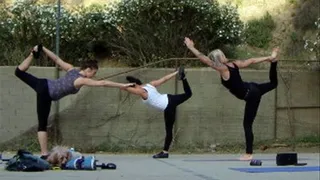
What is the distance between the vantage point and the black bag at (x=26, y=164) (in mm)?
8672

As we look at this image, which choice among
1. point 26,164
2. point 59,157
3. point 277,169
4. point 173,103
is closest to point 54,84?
point 59,157

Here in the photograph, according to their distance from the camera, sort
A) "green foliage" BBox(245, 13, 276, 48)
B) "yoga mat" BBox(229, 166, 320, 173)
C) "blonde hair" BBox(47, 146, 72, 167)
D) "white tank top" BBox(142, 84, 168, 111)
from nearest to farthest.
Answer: "blonde hair" BBox(47, 146, 72, 167), "yoga mat" BBox(229, 166, 320, 173), "white tank top" BBox(142, 84, 168, 111), "green foliage" BBox(245, 13, 276, 48)

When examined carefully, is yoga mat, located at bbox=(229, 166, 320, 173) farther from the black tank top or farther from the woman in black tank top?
the black tank top

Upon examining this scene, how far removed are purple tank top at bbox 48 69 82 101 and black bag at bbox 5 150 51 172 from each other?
1.43 m

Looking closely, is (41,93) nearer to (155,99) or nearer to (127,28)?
(155,99)

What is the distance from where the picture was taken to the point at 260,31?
19.9 m

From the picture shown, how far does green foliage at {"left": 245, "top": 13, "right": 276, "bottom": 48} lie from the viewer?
19.4 m

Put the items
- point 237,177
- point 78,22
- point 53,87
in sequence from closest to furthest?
point 237,177 → point 53,87 → point 78,22

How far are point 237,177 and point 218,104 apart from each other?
577cm

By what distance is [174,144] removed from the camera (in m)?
14.3

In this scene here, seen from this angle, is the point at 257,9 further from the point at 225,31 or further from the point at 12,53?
the point at 12,53

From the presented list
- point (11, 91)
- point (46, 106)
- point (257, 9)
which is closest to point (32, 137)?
point (11, 91)

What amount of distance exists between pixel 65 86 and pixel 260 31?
11.3 metres

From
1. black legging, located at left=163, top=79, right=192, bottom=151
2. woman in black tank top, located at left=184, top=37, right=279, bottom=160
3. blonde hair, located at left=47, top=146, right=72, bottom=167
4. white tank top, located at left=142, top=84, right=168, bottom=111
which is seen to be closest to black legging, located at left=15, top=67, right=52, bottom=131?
blonde hair, located at left=47, top=146, right=72, bottom=167
